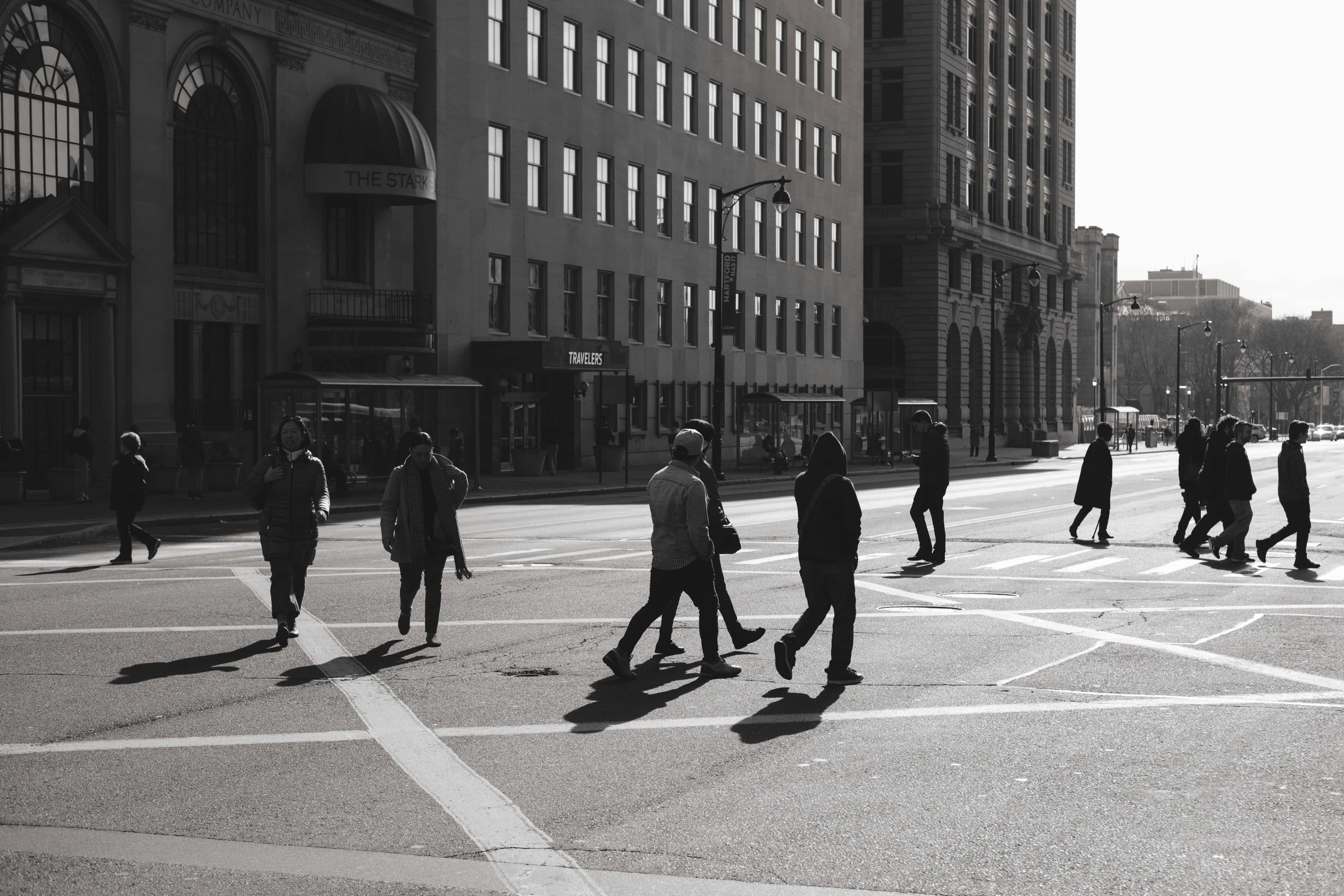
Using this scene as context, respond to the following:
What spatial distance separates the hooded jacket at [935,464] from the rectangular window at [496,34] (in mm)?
29731

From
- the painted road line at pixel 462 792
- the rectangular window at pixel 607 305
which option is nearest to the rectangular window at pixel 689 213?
the rectangular window at pixel 607 305

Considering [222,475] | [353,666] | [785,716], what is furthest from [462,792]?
[222,475]

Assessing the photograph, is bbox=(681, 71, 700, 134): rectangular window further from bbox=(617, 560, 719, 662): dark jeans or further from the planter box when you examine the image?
bbox=(617, 560, 719, 662): dark jeans

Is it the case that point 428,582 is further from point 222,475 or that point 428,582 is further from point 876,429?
point 876,429

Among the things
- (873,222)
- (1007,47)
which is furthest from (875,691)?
(1007,47)

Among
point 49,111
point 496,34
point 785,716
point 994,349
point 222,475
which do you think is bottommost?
point 785,716

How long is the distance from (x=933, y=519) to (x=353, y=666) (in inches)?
421

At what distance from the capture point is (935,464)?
20.8 m

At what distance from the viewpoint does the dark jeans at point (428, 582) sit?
504 inches

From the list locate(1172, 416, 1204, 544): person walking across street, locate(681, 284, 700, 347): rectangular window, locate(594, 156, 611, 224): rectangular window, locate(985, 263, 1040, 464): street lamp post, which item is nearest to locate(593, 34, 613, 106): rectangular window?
locate(594, 156, 611, 224): rectangular window

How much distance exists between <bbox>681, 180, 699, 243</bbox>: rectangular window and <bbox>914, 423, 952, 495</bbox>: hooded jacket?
3854cm

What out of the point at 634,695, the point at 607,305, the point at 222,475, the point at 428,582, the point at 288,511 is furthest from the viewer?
the point at 607,305

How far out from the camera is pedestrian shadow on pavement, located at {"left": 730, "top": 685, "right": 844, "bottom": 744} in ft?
30.3

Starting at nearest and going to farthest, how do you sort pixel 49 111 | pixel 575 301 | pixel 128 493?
pixel 128 493, pixel 49 111, pixel 575 301
